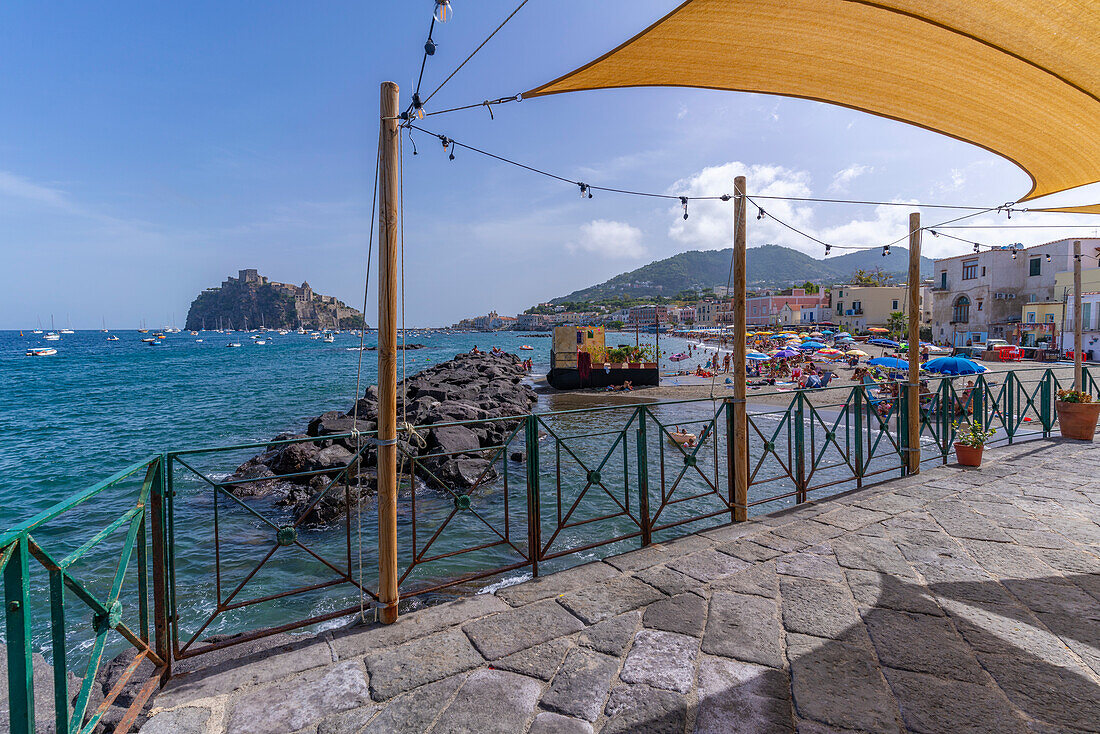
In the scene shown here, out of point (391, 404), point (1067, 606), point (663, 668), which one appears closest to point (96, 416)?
point (391, 404)

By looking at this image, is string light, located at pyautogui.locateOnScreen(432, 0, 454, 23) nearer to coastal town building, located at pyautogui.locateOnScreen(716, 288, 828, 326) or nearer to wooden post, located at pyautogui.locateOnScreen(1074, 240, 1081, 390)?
wooden post, located at pyautogui.locateOnScreen(1074, 240, 1081, 390)

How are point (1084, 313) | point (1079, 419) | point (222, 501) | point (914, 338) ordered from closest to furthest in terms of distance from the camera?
1. point (914, 338)
2. point (1079, 419)
3. point (222, 501)
4. point (1084, 313)

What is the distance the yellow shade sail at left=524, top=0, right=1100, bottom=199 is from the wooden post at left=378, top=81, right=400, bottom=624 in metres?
1.13

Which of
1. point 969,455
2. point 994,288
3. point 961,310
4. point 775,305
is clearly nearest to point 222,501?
point 969,455

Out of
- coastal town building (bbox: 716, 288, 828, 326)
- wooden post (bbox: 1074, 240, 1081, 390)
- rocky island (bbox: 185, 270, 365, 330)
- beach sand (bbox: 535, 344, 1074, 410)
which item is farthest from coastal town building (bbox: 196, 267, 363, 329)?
wooden post (bbox: 1074, 240, 1081, 390)

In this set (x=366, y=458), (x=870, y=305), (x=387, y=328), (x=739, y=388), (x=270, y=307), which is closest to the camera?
(x=387, y=328)

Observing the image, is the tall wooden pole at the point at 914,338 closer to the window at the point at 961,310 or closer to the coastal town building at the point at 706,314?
the window at the point at 961,310

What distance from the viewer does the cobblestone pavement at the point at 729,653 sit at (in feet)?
7.24

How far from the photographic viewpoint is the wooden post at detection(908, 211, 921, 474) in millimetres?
5785

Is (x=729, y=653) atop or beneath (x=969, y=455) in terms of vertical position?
beneath

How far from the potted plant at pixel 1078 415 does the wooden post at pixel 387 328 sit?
388 inches

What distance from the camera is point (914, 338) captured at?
19.0ft

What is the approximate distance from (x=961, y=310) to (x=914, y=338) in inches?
1870

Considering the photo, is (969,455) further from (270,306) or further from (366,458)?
(270,306)
